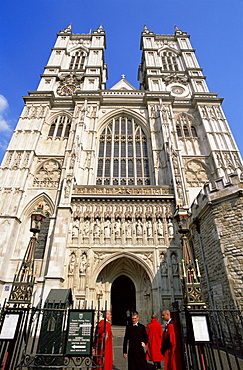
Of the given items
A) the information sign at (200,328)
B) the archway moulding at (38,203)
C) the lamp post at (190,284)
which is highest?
the archway moulding at (38,203)

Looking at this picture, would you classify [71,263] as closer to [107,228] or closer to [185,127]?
[107,228]

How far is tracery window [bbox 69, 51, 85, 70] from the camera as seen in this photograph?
25453mm

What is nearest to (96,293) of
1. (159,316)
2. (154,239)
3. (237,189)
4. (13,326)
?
(159,316)

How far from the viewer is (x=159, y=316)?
33.5 feet

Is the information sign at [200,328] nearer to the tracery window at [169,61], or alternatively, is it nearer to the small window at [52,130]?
the small window at [52,130]

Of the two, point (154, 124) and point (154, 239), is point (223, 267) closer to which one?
point (154, 239)

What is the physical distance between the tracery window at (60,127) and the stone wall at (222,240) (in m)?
13.4

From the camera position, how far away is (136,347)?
3906 mm

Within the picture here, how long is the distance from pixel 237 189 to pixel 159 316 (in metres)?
6.99

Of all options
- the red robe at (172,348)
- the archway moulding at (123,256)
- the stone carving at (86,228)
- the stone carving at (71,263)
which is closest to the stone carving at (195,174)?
the archway moulding at (123,256)

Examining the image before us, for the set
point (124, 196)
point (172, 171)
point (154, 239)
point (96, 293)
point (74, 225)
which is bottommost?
point (96, 293)

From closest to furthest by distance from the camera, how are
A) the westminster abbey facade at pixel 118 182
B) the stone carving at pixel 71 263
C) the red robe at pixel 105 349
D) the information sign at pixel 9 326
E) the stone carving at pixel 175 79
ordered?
the red robe at pixel 105 349
the information sign at pixel 9 326
the westminster abbey facade at pixel 118 182
the stone carving at pixel 71 263
the stone carving at pixel 175 79

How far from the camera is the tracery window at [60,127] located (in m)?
18.6

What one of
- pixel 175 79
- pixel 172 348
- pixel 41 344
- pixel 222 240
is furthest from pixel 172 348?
pixel 175 79
